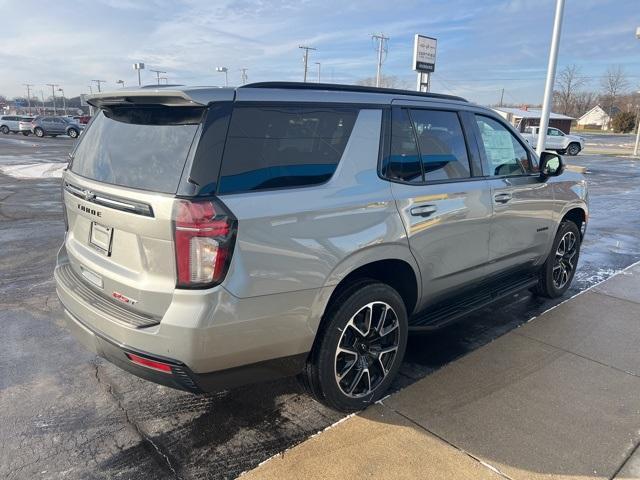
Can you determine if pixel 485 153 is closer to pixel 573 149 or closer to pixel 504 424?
pixel 504 424

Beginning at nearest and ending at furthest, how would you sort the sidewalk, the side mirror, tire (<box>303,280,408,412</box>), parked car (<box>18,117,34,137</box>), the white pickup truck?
1. the sidewalk
2. tire (<box>303,280,408,412</box>)
3. the side mirror
4. the white pickup truck
5. parked car (<box>18,117,34,137</box>)

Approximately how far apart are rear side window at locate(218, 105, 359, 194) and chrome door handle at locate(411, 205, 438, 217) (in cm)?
66

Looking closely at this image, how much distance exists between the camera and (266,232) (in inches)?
93.4

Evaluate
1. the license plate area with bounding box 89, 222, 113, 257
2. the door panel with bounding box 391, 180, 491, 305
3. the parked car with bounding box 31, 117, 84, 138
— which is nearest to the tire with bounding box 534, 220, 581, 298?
the door panel with bounding box 391, 180, 491, 305

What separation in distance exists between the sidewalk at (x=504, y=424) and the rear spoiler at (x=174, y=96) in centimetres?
188

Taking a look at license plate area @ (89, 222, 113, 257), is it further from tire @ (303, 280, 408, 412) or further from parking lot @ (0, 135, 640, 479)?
tire @ (303, 280, 408, 412)

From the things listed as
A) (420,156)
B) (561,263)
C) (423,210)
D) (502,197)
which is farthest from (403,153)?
(561,263)

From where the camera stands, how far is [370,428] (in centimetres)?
291

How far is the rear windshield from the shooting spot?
2.37 metres

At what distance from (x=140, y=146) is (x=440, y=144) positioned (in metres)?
2.08

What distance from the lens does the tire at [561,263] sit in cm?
492

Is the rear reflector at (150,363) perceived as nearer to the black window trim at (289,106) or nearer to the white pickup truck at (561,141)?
the black window trim at (289,106)

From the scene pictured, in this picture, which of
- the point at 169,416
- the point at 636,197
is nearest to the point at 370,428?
the point at 169,416

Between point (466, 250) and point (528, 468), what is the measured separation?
156 centimetres
